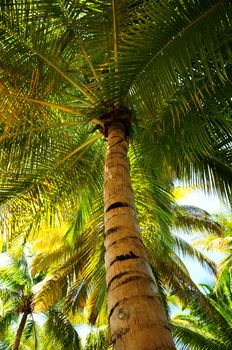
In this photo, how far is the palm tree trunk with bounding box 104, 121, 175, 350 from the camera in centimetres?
203

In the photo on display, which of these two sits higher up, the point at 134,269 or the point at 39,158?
the point at 39,158

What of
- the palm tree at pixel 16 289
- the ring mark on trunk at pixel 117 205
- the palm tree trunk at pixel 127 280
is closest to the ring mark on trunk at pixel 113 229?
the palm tree trunk at pixel 127 280

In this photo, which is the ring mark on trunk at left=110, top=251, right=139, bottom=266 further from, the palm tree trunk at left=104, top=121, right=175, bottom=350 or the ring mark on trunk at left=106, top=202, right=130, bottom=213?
the ring mark on trunk at left=106, top=202, right=130, bottom=213

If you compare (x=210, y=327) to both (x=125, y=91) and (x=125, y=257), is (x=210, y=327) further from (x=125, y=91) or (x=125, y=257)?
(x=125, y=257)

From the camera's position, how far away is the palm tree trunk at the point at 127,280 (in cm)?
203

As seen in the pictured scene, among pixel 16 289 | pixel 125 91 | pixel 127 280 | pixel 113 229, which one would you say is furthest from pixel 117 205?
pixel 16 289

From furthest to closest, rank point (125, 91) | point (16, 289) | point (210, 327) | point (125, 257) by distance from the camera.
Answer: 1. point (16, 289)
2. point (210, 327)
3. point (125, 91)
4. point (125, 257)

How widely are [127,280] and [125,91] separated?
2.06m

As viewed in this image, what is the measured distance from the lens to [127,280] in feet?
8.04

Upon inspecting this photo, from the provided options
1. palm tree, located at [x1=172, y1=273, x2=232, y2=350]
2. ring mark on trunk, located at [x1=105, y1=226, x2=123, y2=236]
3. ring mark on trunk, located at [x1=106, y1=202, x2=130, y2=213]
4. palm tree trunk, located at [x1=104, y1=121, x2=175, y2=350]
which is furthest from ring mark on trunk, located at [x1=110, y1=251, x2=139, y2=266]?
palm tree, located at [x1=172, y1=273, x2=232, y2=350]

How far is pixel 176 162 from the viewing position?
587 centimetres

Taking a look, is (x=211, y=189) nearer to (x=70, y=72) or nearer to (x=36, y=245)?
(x=70, y=72)

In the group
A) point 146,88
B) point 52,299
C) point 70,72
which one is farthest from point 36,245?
point 146,88

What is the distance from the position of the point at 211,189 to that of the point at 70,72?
2.86 meters
